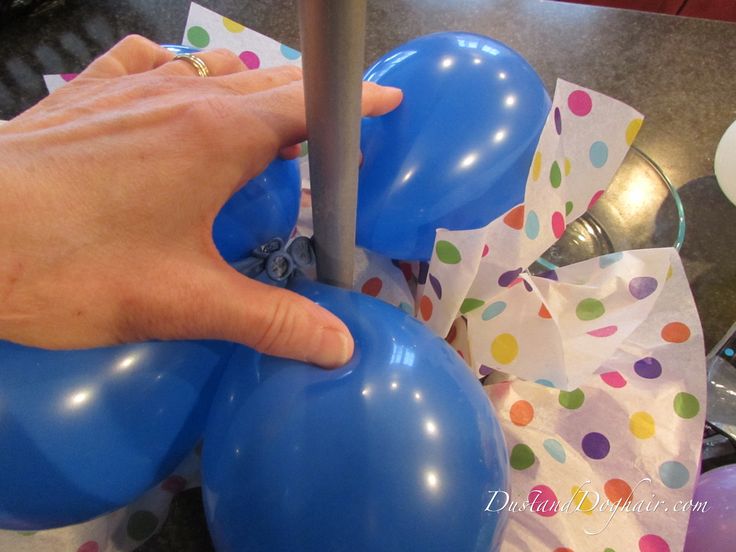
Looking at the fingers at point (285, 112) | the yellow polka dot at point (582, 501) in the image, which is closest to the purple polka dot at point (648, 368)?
the yellow polka dot at point (582, 501)

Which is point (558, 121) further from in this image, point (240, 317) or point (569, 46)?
point (569, 46)

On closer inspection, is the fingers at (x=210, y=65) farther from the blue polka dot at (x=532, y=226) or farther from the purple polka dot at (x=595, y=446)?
the purple polka dot at (x=595, y=446)

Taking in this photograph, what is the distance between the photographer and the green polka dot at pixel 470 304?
1.47 ft

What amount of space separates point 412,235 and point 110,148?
23 centimetres

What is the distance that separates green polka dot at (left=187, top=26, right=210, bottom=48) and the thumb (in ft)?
1.18

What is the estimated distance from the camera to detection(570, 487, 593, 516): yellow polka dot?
43 cm

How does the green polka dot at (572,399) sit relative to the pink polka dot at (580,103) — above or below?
below

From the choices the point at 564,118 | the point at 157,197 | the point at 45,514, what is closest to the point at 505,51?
the point at 564,118

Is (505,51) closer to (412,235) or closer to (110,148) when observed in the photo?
(412,235)

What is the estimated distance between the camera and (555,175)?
445mm

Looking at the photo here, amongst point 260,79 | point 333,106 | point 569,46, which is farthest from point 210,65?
point 569,46

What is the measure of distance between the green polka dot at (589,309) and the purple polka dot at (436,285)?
125 millimetres

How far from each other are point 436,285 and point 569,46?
0.60m

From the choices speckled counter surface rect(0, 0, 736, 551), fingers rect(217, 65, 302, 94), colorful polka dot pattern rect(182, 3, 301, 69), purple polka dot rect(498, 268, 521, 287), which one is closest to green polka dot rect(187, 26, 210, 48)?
colorful polka dot pattern rect(182, 3, 301, 69)
